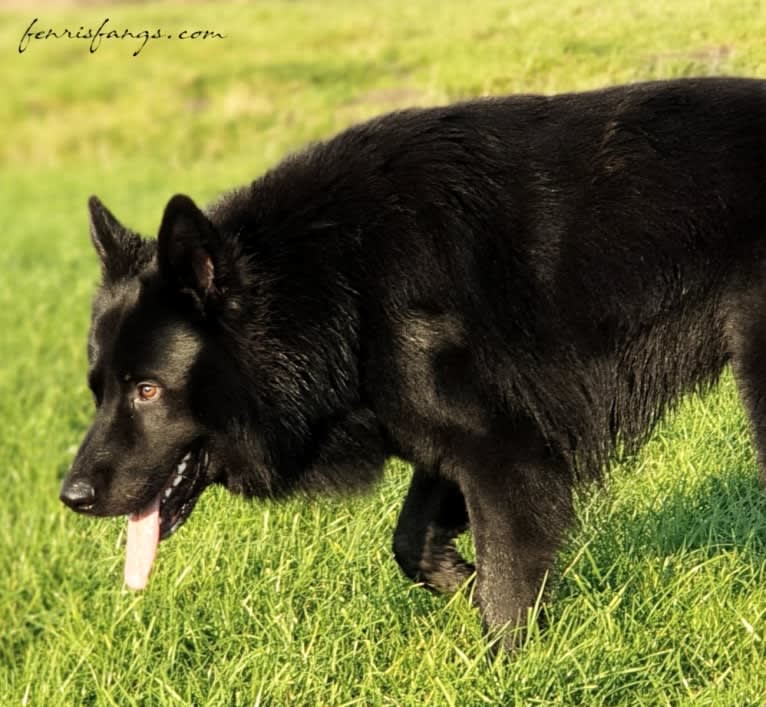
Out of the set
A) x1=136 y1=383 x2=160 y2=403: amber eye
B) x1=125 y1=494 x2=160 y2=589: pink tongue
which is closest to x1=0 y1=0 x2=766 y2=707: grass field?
x1=125 y1=494 x2=160 y2=589: pink tongue

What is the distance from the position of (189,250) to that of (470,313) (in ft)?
2.92

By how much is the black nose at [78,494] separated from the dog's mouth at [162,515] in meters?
0.19

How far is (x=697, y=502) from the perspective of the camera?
174 inches

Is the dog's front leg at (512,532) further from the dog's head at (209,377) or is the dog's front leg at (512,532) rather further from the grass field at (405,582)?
the dog's head at (209,377)

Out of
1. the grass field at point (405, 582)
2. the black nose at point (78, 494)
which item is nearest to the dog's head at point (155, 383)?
the black nose at point (78, 494)

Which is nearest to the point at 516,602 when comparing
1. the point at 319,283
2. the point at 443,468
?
the point at 443,468

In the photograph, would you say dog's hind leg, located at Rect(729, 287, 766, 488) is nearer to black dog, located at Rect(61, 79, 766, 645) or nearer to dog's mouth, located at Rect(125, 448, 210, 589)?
black dog, located at Rect(61, 79, 766, 645)

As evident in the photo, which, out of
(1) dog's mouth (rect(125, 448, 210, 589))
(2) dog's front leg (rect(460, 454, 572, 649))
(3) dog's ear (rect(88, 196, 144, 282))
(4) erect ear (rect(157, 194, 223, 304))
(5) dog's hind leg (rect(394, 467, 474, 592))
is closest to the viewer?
(4) erect ear (rect(157, 194, 223, 304))

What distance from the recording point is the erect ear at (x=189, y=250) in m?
3.57

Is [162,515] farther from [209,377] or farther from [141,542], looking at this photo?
[209,377]

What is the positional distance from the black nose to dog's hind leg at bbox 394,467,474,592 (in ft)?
3.74

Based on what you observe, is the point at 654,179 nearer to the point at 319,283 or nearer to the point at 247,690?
the point at 319,283

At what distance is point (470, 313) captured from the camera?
148 inches

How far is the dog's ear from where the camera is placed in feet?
13.2
